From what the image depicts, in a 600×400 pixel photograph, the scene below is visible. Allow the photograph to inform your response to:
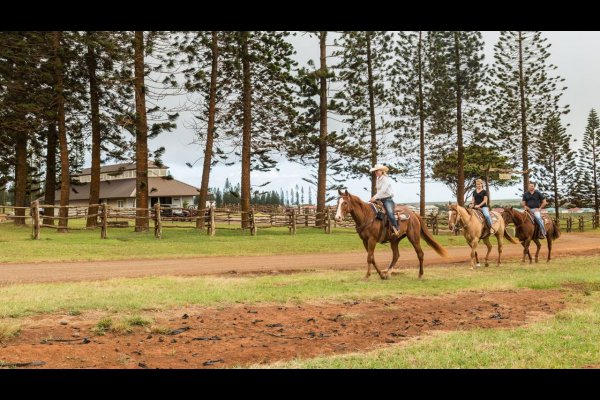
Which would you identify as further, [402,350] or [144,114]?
[144,114]

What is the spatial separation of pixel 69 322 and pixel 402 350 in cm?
438

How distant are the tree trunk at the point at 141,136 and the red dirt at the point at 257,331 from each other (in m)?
18.2

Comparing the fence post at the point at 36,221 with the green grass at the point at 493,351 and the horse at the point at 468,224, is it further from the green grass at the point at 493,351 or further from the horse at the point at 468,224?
the green grass at the point at 493,351

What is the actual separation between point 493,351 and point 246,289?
5149mm

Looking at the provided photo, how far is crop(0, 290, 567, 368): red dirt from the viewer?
548cm

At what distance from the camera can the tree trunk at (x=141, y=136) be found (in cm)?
2469

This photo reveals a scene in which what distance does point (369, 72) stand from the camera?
37.4 metres

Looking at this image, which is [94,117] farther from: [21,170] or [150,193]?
[150,193]

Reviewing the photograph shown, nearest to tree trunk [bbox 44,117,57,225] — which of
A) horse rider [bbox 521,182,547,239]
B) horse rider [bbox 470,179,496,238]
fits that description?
horse rider [bbox 470,179,496,238]

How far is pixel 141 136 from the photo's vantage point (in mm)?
24922

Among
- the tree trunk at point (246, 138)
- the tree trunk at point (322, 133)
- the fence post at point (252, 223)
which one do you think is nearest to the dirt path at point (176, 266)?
the fence post at point (252, 223)
